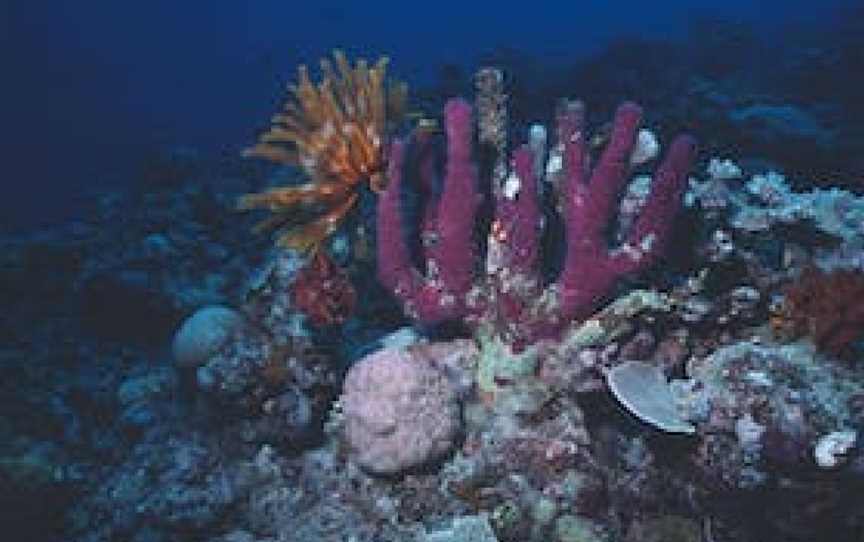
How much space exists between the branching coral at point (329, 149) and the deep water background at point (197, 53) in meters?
9.49

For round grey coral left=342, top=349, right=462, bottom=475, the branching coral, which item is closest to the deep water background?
the branching coral

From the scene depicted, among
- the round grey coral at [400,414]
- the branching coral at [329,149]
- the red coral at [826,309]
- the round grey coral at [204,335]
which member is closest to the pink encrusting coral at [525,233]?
the branching coral at [329,149]

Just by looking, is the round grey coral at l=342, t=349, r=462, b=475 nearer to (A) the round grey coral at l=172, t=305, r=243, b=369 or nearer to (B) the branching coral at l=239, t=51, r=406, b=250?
(B) the branching coral at l=239, t=51, r=406, b=250

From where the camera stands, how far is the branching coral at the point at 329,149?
5922 mm

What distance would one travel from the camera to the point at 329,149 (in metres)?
5.91

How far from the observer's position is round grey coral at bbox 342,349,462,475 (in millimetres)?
5594

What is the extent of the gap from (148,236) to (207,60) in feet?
165

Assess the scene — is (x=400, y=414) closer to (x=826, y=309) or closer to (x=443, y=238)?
(x=443, y=238)

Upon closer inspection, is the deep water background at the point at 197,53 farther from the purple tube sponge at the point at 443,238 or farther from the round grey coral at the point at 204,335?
the purple tube sponge at the point at 443,238

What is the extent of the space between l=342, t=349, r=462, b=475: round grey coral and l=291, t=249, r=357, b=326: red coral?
63 centimetres

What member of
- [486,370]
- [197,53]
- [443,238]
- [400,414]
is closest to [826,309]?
[486,370]

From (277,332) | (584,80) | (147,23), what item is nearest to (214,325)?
(277,332)

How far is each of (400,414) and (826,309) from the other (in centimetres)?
269

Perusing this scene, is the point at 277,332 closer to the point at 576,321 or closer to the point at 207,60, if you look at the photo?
the point at 576,321
